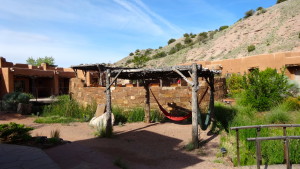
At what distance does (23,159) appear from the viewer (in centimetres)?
364

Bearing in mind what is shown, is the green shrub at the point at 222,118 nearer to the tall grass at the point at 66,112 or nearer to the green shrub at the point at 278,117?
the green shrub at the point at 278,117

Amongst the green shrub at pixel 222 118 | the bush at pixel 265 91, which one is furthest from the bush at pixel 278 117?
the bush at pixel 265 91

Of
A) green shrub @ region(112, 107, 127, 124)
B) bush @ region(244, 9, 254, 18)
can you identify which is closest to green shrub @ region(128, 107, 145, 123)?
green shrub @ region(112, 107, 127, 124)

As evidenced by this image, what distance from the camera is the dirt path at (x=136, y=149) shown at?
429 centimetres

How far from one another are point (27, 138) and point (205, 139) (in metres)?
4.44

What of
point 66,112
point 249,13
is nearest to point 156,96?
point 66,112

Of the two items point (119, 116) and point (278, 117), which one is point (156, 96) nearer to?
point (119, 116)

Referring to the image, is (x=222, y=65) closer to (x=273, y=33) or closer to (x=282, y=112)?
(x=282, y=112)

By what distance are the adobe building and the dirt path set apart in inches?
373

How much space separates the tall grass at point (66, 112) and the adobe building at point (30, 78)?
6.37 meters

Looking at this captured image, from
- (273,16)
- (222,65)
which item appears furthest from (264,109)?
(273,16)

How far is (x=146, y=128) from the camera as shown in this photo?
25.5ft

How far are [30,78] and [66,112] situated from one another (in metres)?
11.9

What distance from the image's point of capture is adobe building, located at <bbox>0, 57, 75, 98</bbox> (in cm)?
1564
